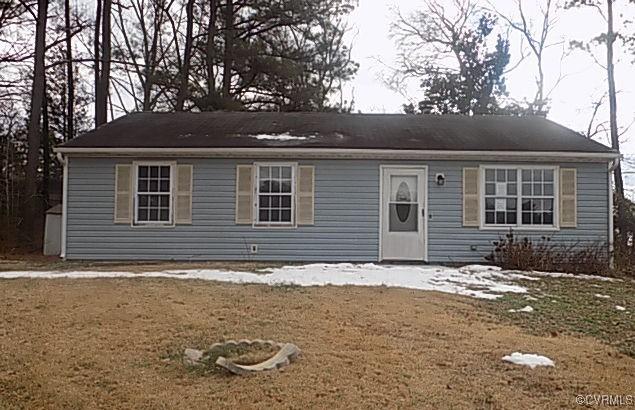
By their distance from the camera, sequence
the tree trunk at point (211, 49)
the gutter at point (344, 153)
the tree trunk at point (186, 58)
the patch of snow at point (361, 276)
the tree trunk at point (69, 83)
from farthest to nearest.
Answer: the tree trunk at point (69, 83) → the tree trunk at point (186, 58) → the tree trunk at point (211, 49) → the gutter at point (344, 153) → the patch of snow at point (361, 276)

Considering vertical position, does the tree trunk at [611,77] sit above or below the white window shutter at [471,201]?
above

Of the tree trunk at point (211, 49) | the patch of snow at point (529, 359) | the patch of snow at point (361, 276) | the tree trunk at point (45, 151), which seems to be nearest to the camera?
the patch of snow at point (529, 359)

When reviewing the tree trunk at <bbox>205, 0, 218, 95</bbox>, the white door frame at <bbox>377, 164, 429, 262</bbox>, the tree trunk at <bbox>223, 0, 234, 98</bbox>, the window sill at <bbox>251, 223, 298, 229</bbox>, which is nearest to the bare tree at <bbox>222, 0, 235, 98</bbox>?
the tree trunk at <bbox>223, 0, 234, 98</bbox>

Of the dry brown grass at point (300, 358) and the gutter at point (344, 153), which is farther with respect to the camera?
the gutter at point (344, 153)

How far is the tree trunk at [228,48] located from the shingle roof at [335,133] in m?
4.68

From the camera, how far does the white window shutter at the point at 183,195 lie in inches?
490

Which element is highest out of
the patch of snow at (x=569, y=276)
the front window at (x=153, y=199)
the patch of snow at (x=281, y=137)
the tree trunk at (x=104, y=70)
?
the tree trunk at (x=104, y=70)

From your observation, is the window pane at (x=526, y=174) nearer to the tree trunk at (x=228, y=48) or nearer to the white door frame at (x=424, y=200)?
the white door frame at (x=424, y=200)

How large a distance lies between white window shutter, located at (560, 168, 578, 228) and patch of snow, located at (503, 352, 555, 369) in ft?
25.7

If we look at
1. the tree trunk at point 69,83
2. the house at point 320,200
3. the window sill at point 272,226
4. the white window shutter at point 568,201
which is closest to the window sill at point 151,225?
the house at point 320,200

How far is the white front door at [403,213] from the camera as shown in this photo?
1238 cm

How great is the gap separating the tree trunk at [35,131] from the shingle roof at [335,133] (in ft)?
12.2

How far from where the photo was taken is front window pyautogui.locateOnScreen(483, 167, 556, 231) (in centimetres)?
1235

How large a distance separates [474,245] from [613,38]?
11797 millimetres
